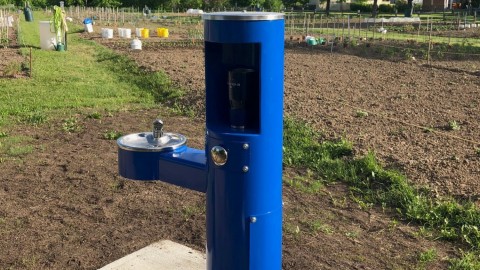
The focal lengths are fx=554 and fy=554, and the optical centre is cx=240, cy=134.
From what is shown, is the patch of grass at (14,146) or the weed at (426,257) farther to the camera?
the patch of grass at (14,146)

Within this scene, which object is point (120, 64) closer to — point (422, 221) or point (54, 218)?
point (54, 218)

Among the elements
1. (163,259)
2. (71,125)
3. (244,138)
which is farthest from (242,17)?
(71,125)

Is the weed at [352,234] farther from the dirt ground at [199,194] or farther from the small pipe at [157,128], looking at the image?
the small pipe at [157,128]

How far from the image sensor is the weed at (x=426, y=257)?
12.5 feet

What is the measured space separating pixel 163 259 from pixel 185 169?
1.43 m

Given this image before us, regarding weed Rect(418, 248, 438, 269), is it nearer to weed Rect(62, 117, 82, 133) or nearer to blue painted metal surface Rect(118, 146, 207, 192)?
blue painted metal surface Rect(118, 146, 207, 192)

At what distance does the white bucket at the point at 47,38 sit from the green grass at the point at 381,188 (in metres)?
12.1

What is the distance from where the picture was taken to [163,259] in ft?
12.4

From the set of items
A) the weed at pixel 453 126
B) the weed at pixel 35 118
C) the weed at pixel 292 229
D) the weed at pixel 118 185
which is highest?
the weed at pixel 453 126

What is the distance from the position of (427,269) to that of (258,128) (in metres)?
2.12

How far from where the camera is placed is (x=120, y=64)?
45.7 feet

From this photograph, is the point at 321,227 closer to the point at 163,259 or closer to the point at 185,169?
the point at 163,259

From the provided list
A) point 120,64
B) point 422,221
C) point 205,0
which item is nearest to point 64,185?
point 422,221

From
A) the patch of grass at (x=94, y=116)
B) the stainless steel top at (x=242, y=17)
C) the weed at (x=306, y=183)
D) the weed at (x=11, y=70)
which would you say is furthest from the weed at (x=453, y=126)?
the weed at (x=11, y=70)
